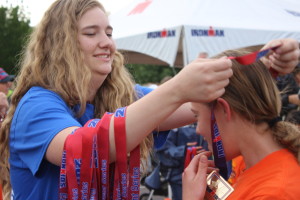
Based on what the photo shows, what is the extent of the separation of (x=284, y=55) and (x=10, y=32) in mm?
19791

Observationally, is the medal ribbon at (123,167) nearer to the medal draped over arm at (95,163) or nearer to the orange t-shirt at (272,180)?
the medal draped over arm at (95,163)

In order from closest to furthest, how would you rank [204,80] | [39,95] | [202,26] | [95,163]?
[204,80] → [95,163] → [39,95] → [202,26]

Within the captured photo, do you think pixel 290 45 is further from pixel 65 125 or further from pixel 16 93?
pixel 16 93

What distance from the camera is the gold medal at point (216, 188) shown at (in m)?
1.61

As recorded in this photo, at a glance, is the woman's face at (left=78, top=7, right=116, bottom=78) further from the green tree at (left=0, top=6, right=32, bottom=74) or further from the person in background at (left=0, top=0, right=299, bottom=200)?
the green tree at (left=0, top=6, right=32, bottom=74)

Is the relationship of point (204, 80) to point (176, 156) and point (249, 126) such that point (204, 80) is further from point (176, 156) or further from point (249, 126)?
point (176, 156)

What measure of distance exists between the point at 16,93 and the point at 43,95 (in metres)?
0.29

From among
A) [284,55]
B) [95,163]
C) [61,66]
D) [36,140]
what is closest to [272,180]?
[284,55]

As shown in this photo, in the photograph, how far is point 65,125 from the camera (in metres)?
1.50

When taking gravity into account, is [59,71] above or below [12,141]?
above

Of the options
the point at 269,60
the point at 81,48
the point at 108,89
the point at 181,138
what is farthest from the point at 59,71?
the point at 181,138

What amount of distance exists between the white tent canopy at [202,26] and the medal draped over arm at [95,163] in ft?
15.6

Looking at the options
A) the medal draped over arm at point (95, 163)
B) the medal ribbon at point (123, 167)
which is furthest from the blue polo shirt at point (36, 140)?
the medal ribbon at point (123, 167)

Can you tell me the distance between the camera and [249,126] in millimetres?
1753
